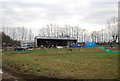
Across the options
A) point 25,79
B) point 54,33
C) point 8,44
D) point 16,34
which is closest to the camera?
point 25,79

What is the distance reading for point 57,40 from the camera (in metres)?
66.8

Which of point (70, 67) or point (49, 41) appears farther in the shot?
point (49, 41)

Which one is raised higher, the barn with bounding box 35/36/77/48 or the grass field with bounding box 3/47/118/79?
the barn with bounding box 35/36/77/48

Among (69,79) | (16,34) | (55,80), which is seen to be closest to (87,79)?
(69,79)

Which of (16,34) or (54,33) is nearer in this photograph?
(16,34)

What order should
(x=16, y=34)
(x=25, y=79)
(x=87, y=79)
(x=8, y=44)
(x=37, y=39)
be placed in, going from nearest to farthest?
1. (x=87, y=79)
2. (x=25, y=79)
3. (x=37, y=39)
4. (x=8, y=44)
5. (x=16, y=34)

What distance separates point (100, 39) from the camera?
280ft

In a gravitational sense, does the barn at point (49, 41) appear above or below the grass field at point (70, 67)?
above

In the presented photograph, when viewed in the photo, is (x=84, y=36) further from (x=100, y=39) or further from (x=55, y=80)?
(x=55, y=80)

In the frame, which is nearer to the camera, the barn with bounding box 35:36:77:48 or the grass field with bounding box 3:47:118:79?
the grass field with bounding box 3:47:118:79

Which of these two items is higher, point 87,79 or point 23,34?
point 23,34

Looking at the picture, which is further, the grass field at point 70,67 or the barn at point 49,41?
the barn at point 49,41

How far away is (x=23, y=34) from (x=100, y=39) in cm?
4703

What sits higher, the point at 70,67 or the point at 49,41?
the point at 49,41
